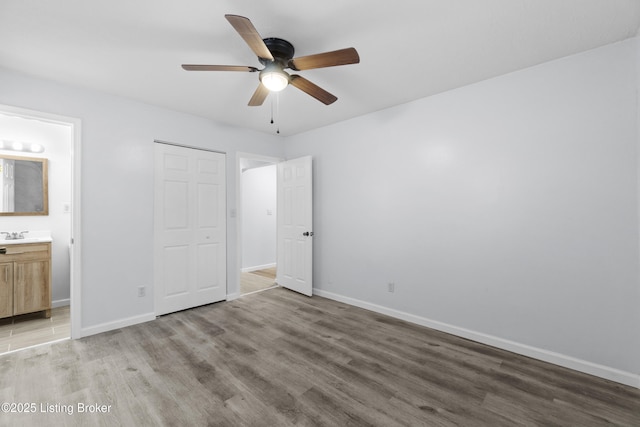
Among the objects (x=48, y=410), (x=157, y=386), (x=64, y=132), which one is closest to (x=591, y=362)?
(x=157, y=386)

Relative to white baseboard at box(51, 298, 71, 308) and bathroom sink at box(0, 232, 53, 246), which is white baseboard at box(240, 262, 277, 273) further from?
bathroom sink at box(0, 232, 53, 246)

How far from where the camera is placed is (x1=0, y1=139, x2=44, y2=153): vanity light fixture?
11.2 feet

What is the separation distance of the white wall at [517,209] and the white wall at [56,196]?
13.3ft

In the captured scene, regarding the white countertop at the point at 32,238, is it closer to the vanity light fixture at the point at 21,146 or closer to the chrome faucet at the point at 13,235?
the chrome faucet at the point at 13,235

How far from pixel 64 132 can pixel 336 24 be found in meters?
4.14

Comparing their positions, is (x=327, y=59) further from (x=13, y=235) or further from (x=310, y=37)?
(x=13, y=235)

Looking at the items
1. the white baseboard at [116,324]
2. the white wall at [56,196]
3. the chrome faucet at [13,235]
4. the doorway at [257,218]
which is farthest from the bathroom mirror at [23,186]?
the doorway at [257,218]

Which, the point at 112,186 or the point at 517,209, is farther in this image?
the point at 112,186

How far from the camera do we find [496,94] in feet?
8.64

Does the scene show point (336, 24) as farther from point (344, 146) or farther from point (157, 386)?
point (157, 386)

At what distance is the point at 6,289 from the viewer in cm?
301

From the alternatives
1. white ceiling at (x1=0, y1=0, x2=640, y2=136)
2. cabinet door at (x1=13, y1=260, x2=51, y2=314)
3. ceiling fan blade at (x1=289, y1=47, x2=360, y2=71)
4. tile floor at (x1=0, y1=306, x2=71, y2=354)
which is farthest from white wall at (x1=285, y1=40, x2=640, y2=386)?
cabinet door at (x1=13, y1=260, x2=51, y2=314)

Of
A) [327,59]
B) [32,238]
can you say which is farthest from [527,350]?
[32,238]

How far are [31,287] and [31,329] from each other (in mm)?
485
